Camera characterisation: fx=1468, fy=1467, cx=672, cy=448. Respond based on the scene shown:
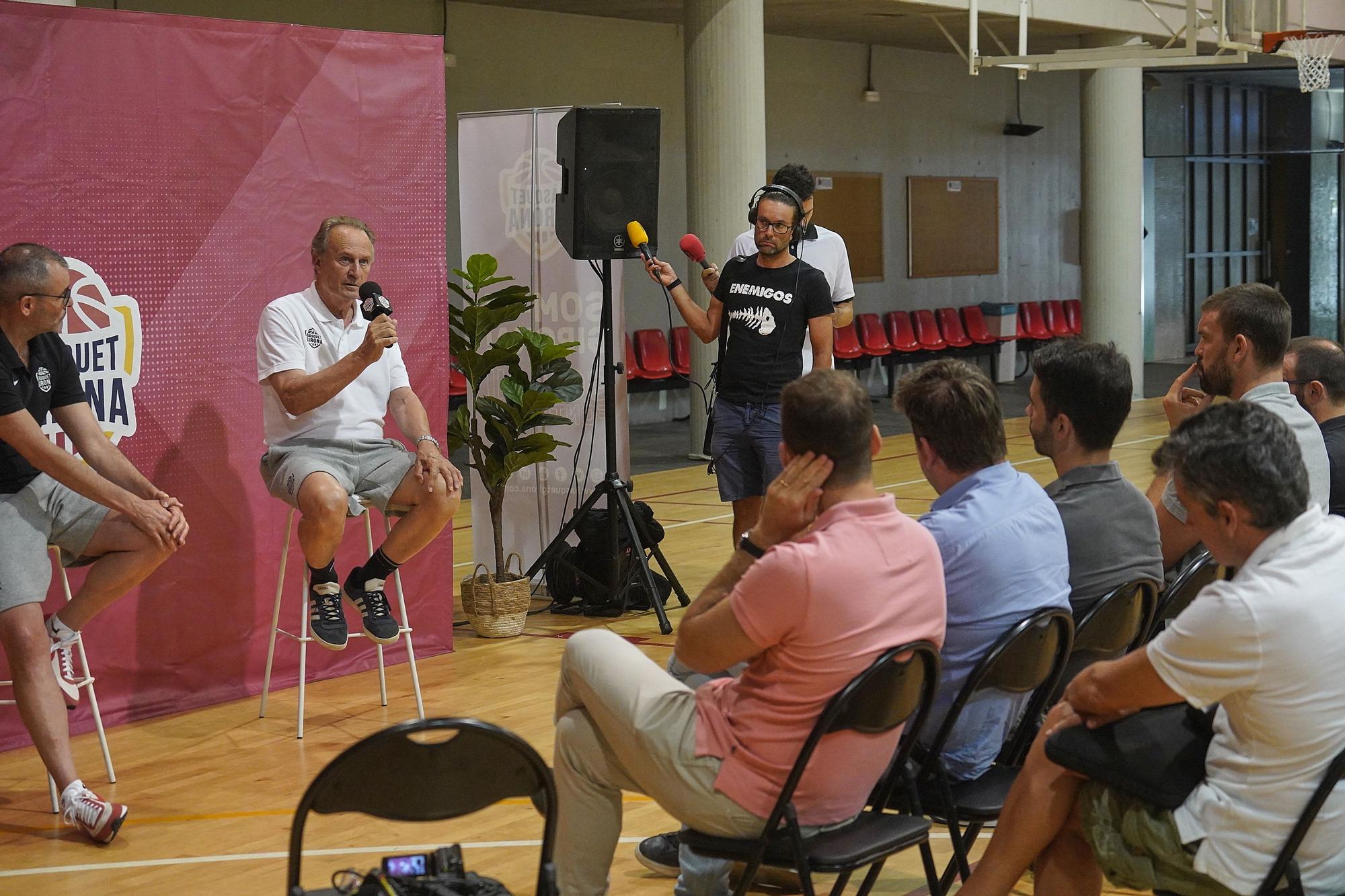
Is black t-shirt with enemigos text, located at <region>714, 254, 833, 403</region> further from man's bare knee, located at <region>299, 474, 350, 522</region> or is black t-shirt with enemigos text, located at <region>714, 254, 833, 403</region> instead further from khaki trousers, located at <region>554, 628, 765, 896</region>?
khaki trousers, located at <region>554, 628, 765, 896</region>

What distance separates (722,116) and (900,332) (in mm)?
4877

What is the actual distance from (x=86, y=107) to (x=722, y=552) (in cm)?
388

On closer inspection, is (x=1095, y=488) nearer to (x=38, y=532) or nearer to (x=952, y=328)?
(x=38, y=532)

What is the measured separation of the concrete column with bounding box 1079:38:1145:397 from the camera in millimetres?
13961

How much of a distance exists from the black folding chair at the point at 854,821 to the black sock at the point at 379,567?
2279 millimetres

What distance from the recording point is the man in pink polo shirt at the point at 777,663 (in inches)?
94.2

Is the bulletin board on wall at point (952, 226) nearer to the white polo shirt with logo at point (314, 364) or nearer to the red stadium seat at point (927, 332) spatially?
the red stadium seat at point (927, 332)

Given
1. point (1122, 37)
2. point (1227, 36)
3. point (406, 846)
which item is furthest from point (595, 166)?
point (1122, 37)

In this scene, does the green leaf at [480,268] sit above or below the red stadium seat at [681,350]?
above

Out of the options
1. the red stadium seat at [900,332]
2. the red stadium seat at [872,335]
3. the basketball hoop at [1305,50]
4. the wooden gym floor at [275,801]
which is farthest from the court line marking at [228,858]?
the red stadium seat at [900,332]

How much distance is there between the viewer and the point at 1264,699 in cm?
218

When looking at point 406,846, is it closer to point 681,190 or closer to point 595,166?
point 595,166

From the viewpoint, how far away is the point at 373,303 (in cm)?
436

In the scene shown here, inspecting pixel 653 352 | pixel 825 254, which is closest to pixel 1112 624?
pixel 825 254
